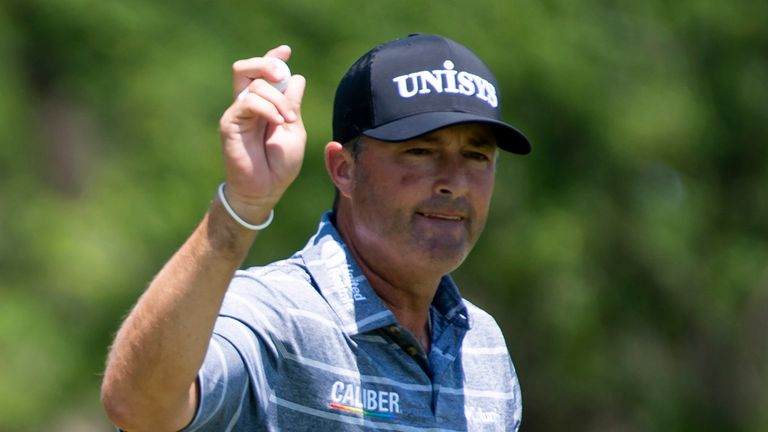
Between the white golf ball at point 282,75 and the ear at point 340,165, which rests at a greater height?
the white golf ball at point 282,75

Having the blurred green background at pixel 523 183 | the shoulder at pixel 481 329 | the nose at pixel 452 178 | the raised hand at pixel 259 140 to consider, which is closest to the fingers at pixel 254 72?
the raised hand at pixel 259 140

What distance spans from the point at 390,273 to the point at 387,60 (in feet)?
1.59

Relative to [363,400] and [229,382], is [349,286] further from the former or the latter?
[229,382]

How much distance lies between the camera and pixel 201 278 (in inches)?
105

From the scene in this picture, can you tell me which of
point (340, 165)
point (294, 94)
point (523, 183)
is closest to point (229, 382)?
point (294, 94)

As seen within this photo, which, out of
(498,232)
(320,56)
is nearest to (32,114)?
(320,56)

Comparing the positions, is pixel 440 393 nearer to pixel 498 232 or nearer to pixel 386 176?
pixel 386 176

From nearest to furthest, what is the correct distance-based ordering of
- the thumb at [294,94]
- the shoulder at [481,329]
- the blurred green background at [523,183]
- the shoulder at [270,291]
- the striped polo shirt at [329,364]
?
1. the thumb at [294,94]
2. the striped polo shirt at [329,364]
3. the shoulder at [270,291]
4. the shoulder at [481,329]
5. the blurred green background at [523,183]

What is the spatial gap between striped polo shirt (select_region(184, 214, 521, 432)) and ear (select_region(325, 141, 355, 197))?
9 centimetres

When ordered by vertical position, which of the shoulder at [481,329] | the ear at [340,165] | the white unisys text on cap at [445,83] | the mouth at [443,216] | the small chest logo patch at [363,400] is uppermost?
the white unisys text on cap at [445,83]

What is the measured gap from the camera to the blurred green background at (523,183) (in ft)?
35.5

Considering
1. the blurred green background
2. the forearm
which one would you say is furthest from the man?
the blurred green background

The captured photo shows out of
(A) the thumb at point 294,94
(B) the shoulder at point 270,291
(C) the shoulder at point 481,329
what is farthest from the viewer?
(C) the shoulder at point 481,329

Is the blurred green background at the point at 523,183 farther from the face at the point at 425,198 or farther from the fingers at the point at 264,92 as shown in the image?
the fingers at the point at 264,92
